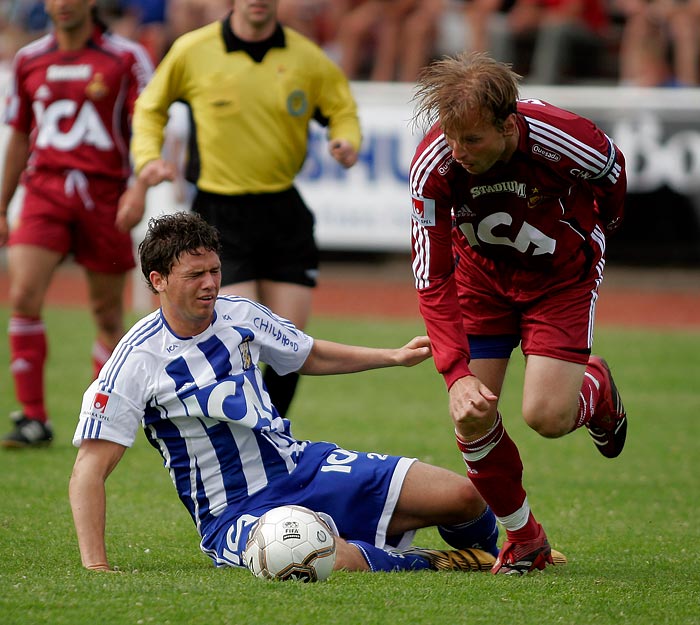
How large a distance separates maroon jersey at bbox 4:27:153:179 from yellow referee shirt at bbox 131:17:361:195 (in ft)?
3.18

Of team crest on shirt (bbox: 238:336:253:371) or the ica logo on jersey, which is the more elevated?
the ica logo on jersey

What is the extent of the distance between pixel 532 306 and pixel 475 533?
95 cm

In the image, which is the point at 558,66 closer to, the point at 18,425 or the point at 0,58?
the point at 0,58

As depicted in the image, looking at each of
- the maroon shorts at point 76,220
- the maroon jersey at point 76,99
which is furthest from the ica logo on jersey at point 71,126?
the maroon shorts at point 76,220

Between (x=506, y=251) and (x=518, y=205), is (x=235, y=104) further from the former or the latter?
(x=518, y=205)

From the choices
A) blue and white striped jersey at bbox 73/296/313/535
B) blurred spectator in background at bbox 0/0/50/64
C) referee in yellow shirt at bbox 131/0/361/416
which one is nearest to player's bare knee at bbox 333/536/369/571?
blue and white striped jersey at bbox 73/296/313/535

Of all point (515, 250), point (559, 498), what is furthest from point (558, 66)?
point (515, 250)

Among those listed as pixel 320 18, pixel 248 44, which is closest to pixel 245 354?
pixel 248 44

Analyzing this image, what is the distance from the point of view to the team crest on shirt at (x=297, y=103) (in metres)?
6.64

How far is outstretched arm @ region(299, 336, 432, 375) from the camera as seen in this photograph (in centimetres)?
484

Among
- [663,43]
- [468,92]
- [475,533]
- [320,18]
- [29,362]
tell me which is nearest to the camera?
[468,92]

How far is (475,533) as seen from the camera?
4969 mm

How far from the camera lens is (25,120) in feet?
24.9

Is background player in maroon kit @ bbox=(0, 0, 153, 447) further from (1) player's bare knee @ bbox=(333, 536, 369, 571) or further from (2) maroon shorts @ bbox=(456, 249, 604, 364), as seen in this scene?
(1) player's bare knee @ bbox=(333, 536, 369, 571)
